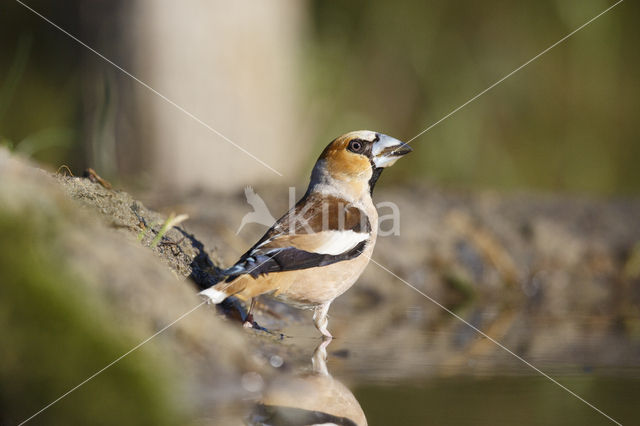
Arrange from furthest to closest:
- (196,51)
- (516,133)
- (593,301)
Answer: (516,133)
(196,51)
(593,301)

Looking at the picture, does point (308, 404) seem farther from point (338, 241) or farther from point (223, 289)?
point (338, 241)

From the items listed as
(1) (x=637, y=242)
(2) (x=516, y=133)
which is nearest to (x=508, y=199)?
(1) (x=637, y=242)

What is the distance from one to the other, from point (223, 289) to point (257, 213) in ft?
6.56

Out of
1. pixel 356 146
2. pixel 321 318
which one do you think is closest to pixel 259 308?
pixel 321 318

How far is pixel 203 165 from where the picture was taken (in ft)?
20.6

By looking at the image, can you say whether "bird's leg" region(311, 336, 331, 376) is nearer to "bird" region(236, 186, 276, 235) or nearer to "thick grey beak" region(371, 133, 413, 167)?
"thick grey beak" region(371, 133, 413, 167)

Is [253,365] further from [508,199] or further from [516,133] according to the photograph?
[516,133]

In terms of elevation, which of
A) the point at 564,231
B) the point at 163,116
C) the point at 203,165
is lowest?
the point at 564,231

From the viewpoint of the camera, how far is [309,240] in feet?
9.62

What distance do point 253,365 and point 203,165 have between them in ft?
13.5

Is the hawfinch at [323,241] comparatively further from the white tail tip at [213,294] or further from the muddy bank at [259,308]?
the muddy bank at [259,308]

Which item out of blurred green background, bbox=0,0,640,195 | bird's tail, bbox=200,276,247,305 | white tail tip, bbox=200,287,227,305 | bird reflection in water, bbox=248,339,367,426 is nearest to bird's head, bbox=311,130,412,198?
bird's tail, bbox=200,276,247,305

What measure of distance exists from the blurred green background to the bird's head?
4.06 metres

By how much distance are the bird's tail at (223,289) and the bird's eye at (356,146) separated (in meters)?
0.98
